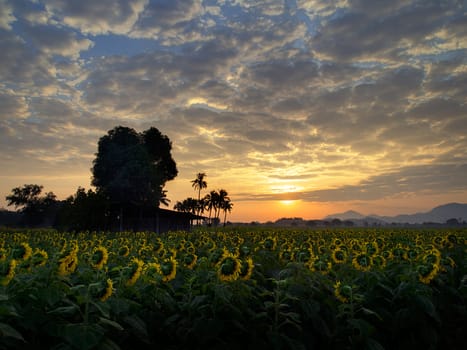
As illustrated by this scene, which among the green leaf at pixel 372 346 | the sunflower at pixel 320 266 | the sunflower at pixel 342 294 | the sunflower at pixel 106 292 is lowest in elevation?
the green leaf at pixel 372 346

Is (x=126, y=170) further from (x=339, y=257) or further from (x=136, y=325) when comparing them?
(x=136, y=325)

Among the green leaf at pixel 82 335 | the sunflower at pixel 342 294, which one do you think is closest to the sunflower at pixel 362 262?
the sunflower at pixel 342 294

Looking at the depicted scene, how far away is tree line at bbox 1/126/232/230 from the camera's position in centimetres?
4091

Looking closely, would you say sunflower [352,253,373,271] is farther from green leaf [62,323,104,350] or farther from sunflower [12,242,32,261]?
sunflower [12,242,32,261]

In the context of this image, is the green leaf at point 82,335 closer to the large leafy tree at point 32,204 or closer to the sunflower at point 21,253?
the sunflower at point 21,253

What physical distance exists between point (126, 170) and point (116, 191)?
11.6 feet

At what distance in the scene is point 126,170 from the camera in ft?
191

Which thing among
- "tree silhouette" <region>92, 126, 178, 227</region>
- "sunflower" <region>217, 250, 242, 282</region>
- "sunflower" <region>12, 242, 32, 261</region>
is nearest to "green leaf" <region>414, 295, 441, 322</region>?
"sunflower" <region>217, 250, 242, 282</region>

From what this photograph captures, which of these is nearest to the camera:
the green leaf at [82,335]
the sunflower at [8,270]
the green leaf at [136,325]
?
the green leaf at [82,335]

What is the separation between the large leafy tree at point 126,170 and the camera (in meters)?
58.5

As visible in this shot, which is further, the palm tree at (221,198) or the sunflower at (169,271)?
the palm tree at (221,198)

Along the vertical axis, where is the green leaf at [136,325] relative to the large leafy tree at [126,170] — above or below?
below

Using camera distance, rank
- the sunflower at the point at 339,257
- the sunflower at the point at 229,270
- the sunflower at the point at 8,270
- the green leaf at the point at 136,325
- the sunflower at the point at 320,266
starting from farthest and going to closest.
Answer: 1. the sunflower at the point at 339,257
2. the sunflower at the point at 320,266
3. the sunflower at the point at 229,270
4. the sunflower at the point at 8,270
5. the green leaf at the point at 136,325

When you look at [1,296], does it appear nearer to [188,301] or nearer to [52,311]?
[52,311]
